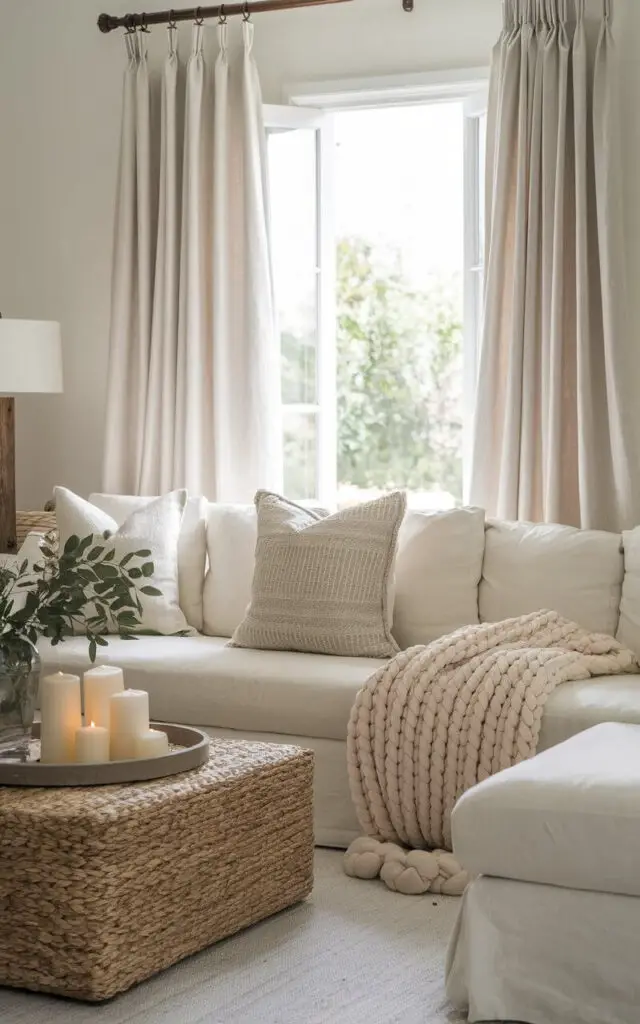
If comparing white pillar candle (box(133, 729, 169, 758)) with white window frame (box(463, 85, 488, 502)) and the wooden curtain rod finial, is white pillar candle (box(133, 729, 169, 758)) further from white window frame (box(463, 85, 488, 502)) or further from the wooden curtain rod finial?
the wooden curtain rod finial

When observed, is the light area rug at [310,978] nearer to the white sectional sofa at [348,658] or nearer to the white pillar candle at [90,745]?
the white pillar candle at [90,745]

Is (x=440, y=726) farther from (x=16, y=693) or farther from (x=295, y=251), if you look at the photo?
(x=295, y=251)

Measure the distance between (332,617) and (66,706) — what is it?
1.31m

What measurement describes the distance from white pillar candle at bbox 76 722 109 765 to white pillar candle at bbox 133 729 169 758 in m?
0.07

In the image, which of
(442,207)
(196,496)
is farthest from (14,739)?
(442,207)

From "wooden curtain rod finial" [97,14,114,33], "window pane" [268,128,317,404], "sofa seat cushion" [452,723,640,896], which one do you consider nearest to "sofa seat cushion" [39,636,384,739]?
"sofa seat cushion" [452,723,640,896]

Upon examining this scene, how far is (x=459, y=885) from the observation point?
297 centimetres

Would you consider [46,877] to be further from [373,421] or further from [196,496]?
[373,421]

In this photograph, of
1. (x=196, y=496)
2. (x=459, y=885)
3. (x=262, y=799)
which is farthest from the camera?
(x=196, y=496)

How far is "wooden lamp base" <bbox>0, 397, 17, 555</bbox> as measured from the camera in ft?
15.1

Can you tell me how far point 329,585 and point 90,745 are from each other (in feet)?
4.46

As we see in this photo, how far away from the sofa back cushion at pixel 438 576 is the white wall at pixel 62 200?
1.66m

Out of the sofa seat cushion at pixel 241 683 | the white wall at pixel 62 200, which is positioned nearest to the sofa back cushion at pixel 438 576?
the sofa seat cushion at pixel 241 683

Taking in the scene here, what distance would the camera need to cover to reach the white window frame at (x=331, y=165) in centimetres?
450
